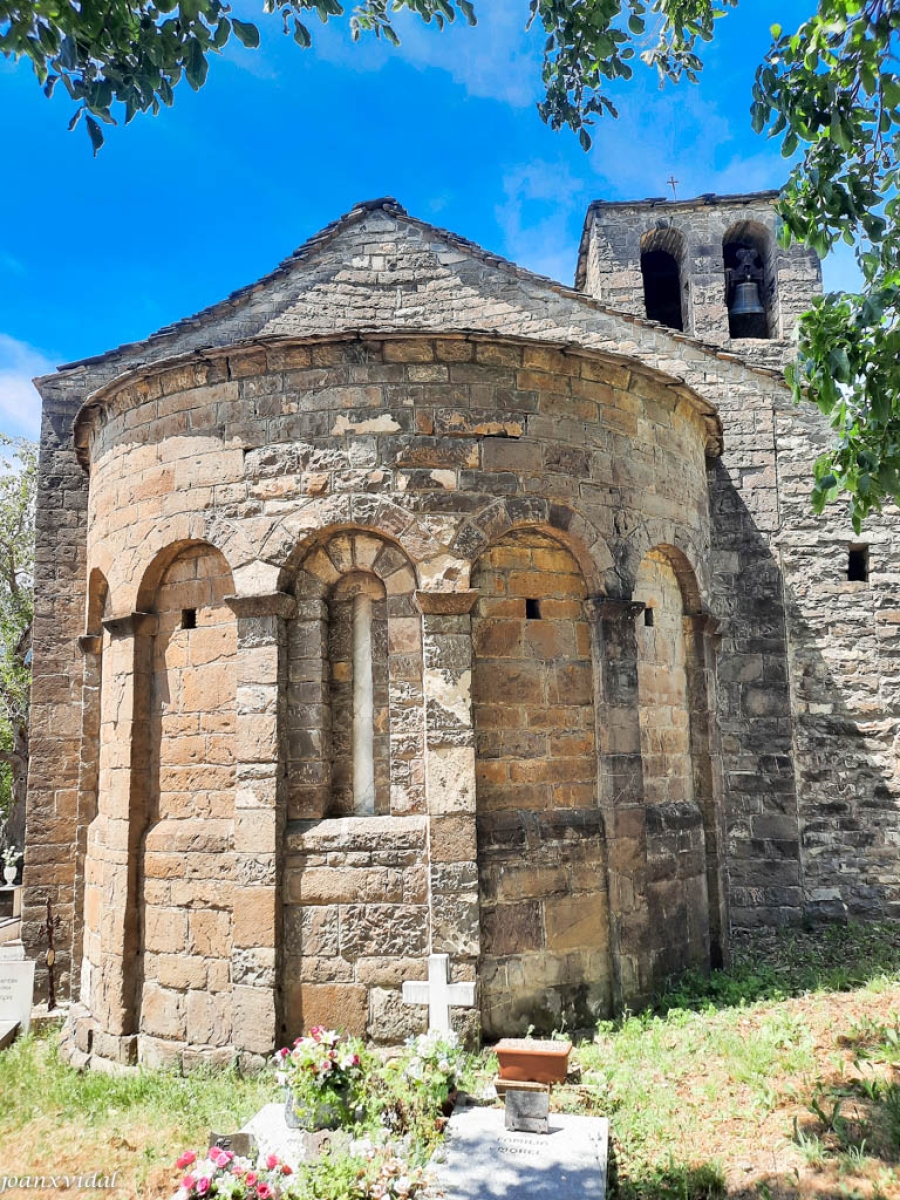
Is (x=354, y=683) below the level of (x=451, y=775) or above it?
above

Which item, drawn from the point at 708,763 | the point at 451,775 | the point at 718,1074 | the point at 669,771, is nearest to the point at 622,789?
the point at 669,771

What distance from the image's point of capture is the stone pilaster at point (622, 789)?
6.22m

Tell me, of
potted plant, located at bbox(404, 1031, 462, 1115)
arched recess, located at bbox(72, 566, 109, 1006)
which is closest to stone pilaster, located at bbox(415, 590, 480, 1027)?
A: potted plant, located at bbox(404, 1031, 462, 1115)

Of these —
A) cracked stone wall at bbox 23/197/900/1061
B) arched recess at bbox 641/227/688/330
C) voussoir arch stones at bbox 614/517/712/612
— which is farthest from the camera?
arched recess at bbox 641/227/688/330

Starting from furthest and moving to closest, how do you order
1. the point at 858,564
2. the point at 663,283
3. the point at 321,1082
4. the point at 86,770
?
1. the point at 663,283
2. the point at 858,564
3. the point at 86,770
4. the point at 321,1082

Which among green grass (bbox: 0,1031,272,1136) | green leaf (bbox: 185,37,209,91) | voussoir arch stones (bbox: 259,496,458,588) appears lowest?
green grass (bbox: 0,1031,272,1136)

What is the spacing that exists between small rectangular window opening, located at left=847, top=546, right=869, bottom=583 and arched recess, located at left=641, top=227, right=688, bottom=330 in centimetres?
378

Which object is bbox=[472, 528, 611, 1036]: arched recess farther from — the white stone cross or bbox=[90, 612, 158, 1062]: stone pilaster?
bbox=[90, 612, 158, 1062]: stone pilaster

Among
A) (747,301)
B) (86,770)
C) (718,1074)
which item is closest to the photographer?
(718,1074)

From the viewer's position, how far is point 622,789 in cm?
634

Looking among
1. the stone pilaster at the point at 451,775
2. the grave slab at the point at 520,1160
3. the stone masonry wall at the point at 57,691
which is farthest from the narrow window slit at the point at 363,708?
the stone masonry wall at the point at 57,691

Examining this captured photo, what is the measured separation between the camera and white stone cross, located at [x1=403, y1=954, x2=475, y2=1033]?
5.29 meters

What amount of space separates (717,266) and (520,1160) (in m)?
9.80

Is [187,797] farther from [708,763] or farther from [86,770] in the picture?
[708,763]
